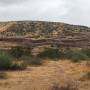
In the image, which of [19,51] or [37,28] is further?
[37,28]

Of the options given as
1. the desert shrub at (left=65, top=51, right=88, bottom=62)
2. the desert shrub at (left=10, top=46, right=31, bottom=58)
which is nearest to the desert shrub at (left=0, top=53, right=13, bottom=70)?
the desert shrub at (left=10, top=46, right=31, bottom=58)

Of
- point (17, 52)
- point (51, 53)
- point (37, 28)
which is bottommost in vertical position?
point (51, 53)

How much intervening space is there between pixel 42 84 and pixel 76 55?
86.0ft

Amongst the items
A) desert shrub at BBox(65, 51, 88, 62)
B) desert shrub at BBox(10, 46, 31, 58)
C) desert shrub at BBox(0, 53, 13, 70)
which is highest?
desert shrub at BBox(0, 53, 13, 70)

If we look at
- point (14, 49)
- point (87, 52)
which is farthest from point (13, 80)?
point (87, 52)

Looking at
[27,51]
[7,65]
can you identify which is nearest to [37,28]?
[27,51]

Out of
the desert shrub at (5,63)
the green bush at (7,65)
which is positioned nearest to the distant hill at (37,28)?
the green bush at (7,65)

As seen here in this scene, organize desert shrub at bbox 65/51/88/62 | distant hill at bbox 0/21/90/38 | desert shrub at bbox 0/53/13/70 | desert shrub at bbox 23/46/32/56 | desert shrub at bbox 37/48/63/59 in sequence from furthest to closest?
distant hill at bbox 0/21/90/38 < desert shrub at bbox 37/48/63/59 < desert shrub at bbox 23/46/32/56 < desert shrub at bbox 65/51/88/62 < desert shrub at bbox 0/53/13/70

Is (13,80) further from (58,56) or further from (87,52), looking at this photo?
(87,52)

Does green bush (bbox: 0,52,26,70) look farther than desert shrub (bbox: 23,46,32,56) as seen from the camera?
No

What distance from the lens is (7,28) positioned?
115375 millimetres

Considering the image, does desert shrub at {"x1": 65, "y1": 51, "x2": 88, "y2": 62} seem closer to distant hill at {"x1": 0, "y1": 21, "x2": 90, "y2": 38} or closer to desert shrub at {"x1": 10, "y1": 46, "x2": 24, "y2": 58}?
desert shrub at {"x1": 10, "y1": 46, "x2": 24, "y2": 58}

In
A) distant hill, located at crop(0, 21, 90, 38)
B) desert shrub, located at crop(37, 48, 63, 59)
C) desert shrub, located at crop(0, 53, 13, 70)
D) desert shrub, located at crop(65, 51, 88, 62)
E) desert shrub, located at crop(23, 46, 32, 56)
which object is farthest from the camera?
distant hill, located at crop(0, 21, 90, 38)

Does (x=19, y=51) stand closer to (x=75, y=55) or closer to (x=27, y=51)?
(x=27, y=51)
